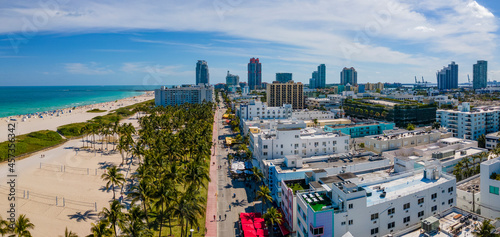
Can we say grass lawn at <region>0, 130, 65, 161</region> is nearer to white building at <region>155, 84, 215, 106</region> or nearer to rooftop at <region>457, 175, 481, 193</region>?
rooftop at <region>457, 175, 481, 193</region>

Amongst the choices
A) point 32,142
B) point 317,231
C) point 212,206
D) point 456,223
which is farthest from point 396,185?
point 32,142

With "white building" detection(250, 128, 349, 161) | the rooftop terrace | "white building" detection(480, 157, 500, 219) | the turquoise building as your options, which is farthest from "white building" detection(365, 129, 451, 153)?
"white building" detection(480, 157, 500, 219)

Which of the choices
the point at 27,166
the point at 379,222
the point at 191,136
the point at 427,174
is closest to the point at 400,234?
the point at 379,222

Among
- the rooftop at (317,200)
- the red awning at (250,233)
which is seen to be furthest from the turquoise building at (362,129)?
the red awning at (250,233)

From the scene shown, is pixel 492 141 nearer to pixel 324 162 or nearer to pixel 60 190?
pixel 324 162

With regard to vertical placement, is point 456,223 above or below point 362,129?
below

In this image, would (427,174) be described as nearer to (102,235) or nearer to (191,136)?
(102,235)
